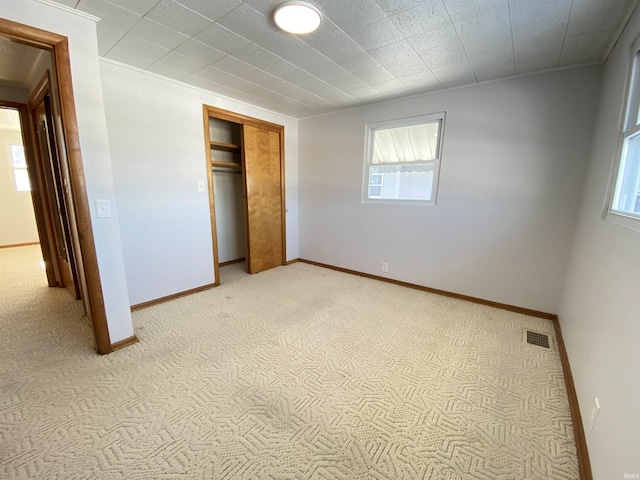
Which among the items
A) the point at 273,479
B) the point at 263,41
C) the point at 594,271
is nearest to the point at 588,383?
the point at 594,271

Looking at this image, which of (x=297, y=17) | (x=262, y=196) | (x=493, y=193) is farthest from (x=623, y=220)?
(x=262, y=196)

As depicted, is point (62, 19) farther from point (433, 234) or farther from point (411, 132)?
point (433, 234)

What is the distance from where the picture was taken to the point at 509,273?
8.87 feet

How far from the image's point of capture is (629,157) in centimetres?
150

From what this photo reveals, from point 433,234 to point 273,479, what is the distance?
281 cm

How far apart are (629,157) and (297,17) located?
86.9 inches

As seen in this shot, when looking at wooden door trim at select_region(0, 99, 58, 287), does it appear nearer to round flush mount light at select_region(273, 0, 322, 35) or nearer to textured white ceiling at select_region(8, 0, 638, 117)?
textured white ceiling at select_region(8, 0, 638, 117)

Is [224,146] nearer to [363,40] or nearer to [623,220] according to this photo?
[363,40]

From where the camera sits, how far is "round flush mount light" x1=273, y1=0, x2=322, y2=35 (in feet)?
4.99

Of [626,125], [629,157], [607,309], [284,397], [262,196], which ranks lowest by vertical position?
[284,397]

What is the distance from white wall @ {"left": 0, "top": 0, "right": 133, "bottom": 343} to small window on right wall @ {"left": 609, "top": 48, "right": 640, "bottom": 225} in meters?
3.28

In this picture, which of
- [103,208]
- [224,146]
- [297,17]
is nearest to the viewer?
[297,17]

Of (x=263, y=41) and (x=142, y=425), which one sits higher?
(x=263, y=41)

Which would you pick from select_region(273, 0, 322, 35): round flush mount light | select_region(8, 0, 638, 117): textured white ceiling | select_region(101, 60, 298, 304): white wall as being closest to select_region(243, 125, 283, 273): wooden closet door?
select_region(101, 60, 298, 304): white wall
